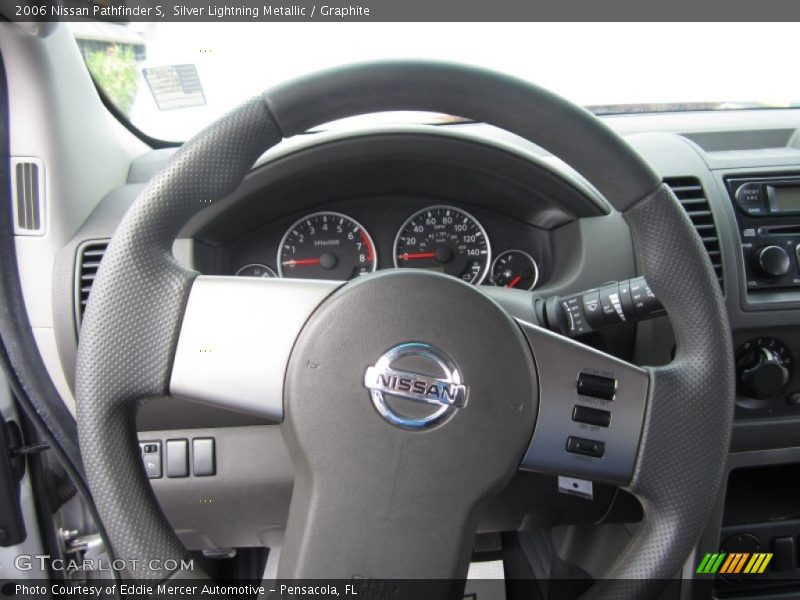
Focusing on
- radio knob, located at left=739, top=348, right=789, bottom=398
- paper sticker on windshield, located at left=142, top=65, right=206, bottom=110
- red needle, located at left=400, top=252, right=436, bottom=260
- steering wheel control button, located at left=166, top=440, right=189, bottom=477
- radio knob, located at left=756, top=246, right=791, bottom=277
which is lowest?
steering wheel control button, located at left=166, top=440, right=189, bottom=477

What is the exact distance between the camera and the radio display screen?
1440 millimetres

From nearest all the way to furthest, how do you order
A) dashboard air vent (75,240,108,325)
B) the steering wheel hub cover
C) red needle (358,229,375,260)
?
1. the steering wheel hub cover
2. dashboard air vent (75,240,108,325)
3. red needle (358,229,375,260)

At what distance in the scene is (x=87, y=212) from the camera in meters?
1.40

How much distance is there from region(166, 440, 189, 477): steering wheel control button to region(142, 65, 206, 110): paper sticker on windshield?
782 mm

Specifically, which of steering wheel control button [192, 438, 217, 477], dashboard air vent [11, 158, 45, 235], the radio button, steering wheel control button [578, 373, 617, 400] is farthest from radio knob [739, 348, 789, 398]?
dashboard air vent [11, 158, 45, 235]

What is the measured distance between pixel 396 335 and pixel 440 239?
27.7 inches

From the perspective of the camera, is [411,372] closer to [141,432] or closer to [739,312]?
[141,432]

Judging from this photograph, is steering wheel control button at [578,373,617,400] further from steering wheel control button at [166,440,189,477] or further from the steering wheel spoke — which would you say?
steering wheel control button at [166,440,189,477]

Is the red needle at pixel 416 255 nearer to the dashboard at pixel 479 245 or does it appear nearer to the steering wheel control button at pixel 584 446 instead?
the dashboard at pixel 479 245

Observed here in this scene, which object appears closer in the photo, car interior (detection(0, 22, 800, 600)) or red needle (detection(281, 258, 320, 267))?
car interior (detection(0, 22, 800, 600))

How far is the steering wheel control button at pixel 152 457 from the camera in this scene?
1.31 meters

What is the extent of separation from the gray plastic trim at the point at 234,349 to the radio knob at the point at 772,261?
1.01 m

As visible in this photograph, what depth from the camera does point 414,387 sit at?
0.86m

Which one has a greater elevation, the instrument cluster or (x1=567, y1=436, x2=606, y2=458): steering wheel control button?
the instrument cluster
